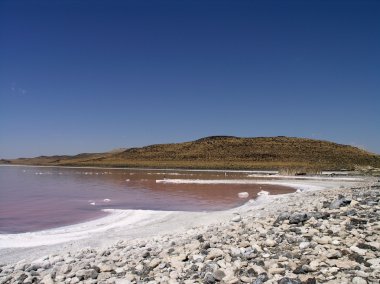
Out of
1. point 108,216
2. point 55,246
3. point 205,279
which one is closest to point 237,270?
point 205,279

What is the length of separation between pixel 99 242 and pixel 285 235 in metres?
5.58

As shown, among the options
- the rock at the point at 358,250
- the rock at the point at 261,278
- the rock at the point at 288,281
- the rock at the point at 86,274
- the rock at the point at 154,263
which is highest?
the rock at the point at 358,250

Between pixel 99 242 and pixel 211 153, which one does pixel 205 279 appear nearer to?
pixel 99 242

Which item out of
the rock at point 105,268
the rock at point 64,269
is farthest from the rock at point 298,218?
the rock at point 64,269

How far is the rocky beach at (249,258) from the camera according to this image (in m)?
5.81

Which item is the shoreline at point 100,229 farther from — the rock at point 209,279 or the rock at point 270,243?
the rock at point 209,279

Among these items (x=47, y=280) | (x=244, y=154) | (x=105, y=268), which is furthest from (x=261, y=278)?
(x=244, y=154)

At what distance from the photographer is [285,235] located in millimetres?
7707

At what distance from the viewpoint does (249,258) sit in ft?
22.1

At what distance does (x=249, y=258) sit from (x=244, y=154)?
3528 inches

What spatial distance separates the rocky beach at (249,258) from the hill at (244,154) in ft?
213

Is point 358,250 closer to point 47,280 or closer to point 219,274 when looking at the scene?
point 219,274

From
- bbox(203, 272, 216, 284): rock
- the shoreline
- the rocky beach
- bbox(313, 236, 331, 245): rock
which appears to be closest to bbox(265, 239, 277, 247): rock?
the rocky beach

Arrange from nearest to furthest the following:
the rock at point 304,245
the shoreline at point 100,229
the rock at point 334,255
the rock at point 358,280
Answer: the rock at point 358,280 → the rock at point 334,255 → the rock at point 304,245 → the shoreline at point 100,229
